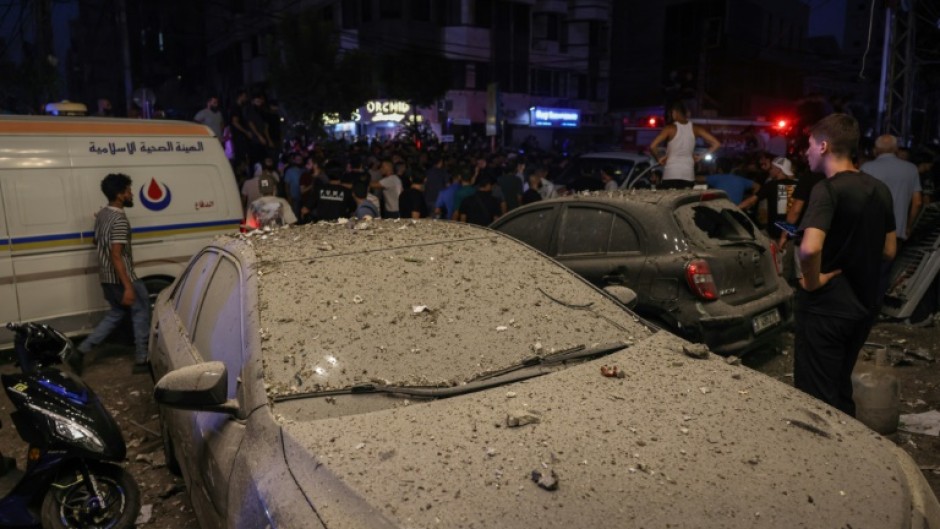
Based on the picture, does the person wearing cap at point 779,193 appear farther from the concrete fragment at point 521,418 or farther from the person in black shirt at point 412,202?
the concrete fragment at point 521,418

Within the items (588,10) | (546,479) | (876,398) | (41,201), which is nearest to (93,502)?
(546,479)

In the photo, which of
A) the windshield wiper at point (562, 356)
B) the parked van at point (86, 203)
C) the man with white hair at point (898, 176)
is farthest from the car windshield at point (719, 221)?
the parked van at point (86, 203)

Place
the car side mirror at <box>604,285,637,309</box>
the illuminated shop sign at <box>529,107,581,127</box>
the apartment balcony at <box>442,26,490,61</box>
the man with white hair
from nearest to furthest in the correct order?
1. the car side mirror at <box>604,285,637,309</box>
2. the man with white hair
3. the apartment balcony at <box>442,26,490,61</box>
4. the illuminated shop sign at <box>529,107,581,127</box>

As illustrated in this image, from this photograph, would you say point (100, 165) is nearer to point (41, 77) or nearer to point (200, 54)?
point (41, 77)

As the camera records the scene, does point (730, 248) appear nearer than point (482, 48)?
Yes

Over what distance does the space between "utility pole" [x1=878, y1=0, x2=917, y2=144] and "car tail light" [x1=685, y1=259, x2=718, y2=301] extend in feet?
33.8

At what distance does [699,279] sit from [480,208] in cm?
377

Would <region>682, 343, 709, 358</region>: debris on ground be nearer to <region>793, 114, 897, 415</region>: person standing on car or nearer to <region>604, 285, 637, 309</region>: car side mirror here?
<region>604, 285, 637, 309</region>: car side mirror

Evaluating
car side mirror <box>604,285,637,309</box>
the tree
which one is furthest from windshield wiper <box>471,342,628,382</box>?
the tree

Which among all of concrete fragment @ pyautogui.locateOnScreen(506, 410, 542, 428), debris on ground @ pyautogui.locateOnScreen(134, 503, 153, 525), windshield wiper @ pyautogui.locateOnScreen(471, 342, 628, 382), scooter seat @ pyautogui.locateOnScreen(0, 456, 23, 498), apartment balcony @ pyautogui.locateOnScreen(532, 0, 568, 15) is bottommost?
debris on ground @ pyautogui.locateOnScreen(134, 503, 153, 525)

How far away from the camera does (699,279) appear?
5.31 metres

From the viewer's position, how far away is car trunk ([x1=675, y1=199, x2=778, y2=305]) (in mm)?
5469

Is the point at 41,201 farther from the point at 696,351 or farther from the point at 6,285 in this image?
the point at 696,351

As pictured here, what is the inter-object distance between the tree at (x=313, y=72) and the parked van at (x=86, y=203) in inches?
906
